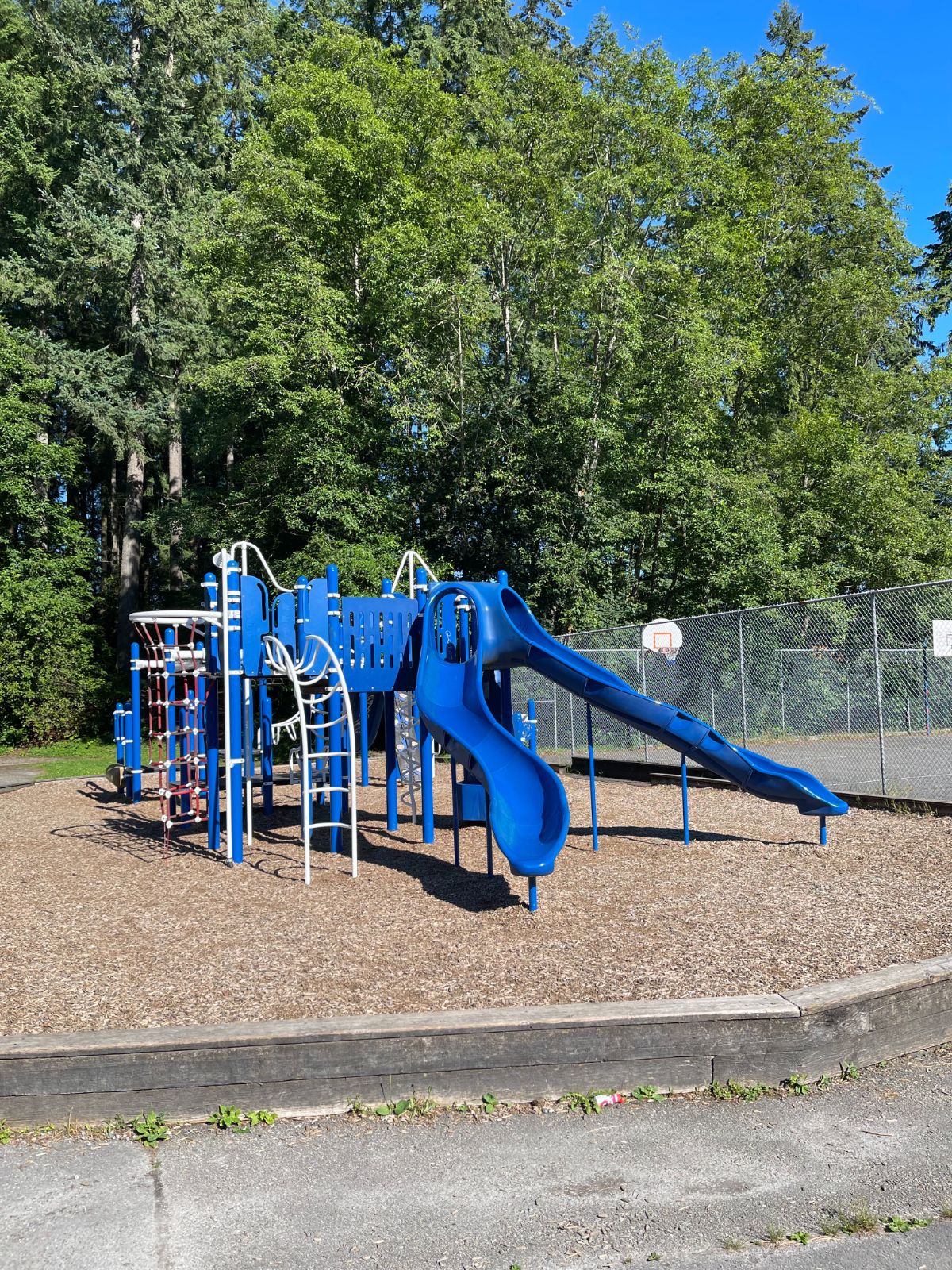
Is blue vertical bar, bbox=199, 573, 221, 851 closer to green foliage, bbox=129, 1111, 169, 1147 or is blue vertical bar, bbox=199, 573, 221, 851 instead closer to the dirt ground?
the dirt ground

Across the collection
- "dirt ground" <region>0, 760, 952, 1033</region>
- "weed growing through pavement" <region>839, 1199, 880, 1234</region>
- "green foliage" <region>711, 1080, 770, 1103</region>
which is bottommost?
"weed growing through pavement" <region>839, 1199, 880, 1234</region>

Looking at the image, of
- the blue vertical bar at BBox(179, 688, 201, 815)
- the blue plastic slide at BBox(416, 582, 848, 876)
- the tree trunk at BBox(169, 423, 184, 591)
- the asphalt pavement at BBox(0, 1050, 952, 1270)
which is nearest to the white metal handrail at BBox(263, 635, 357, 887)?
the blue plastic slide at BBox(416, 582, 848, 876)

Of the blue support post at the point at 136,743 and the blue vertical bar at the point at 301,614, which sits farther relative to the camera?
the blue support post at the point at 136,743

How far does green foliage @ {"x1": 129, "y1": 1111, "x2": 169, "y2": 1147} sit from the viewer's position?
371 centimetres

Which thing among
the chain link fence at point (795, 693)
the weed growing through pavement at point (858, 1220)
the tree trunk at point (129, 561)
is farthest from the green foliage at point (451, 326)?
the weed growing through pavement at point (858, 1220)

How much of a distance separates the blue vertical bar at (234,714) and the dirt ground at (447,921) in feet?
1.11

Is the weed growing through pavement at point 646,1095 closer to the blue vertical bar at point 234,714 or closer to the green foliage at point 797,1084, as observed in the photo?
the green foliage at point 797,1084

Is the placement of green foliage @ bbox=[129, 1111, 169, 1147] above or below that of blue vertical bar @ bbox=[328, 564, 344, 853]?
below

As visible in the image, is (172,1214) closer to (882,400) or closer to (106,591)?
(882,400)

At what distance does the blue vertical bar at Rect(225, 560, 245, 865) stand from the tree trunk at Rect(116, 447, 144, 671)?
22.2 m

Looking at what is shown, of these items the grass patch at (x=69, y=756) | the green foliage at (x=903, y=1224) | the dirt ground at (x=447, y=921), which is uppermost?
the grass patch at (x=69, y=756)

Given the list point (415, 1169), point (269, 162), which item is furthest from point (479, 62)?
Answer: point (415, 1169)

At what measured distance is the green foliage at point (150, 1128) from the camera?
146 inches

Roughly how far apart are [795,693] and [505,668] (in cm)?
929
